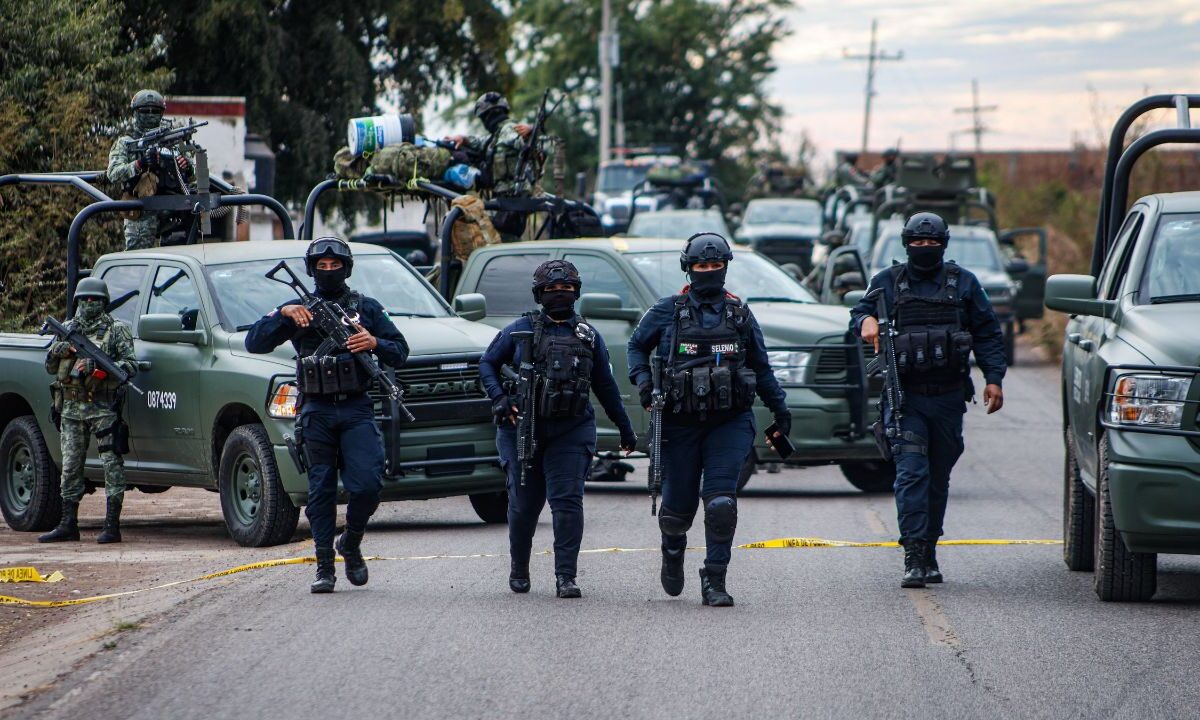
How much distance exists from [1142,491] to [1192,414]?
0.40 m

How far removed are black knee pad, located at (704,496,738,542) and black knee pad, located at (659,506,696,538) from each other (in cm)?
18

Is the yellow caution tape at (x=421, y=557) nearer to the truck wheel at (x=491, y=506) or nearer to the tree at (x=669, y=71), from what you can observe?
the truck wheel at (x=491, y=506)

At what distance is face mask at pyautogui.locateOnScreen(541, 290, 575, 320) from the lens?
8945 mm

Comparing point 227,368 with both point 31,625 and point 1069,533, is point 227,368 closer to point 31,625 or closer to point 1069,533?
point 31,625

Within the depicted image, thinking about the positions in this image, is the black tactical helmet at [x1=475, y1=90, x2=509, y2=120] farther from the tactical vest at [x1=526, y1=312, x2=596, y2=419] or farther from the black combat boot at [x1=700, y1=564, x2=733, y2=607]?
the black combat boot at [x1=700, y1=564, x2=733, y2=607]

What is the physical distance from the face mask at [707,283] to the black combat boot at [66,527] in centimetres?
536

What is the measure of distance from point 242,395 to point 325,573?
2327mm

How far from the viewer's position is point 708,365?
861 cm

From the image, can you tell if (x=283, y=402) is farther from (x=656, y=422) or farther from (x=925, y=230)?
(x=925, y=230)

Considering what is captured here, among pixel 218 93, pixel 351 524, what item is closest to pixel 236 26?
pixel 218 93

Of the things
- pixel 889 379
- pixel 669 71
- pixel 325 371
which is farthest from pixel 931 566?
pixel 669 71

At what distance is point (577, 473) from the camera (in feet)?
29.5

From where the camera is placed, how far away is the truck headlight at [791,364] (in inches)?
542

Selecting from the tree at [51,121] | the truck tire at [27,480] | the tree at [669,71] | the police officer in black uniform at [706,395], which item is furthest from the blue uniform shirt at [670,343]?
the tree at [669,71]
